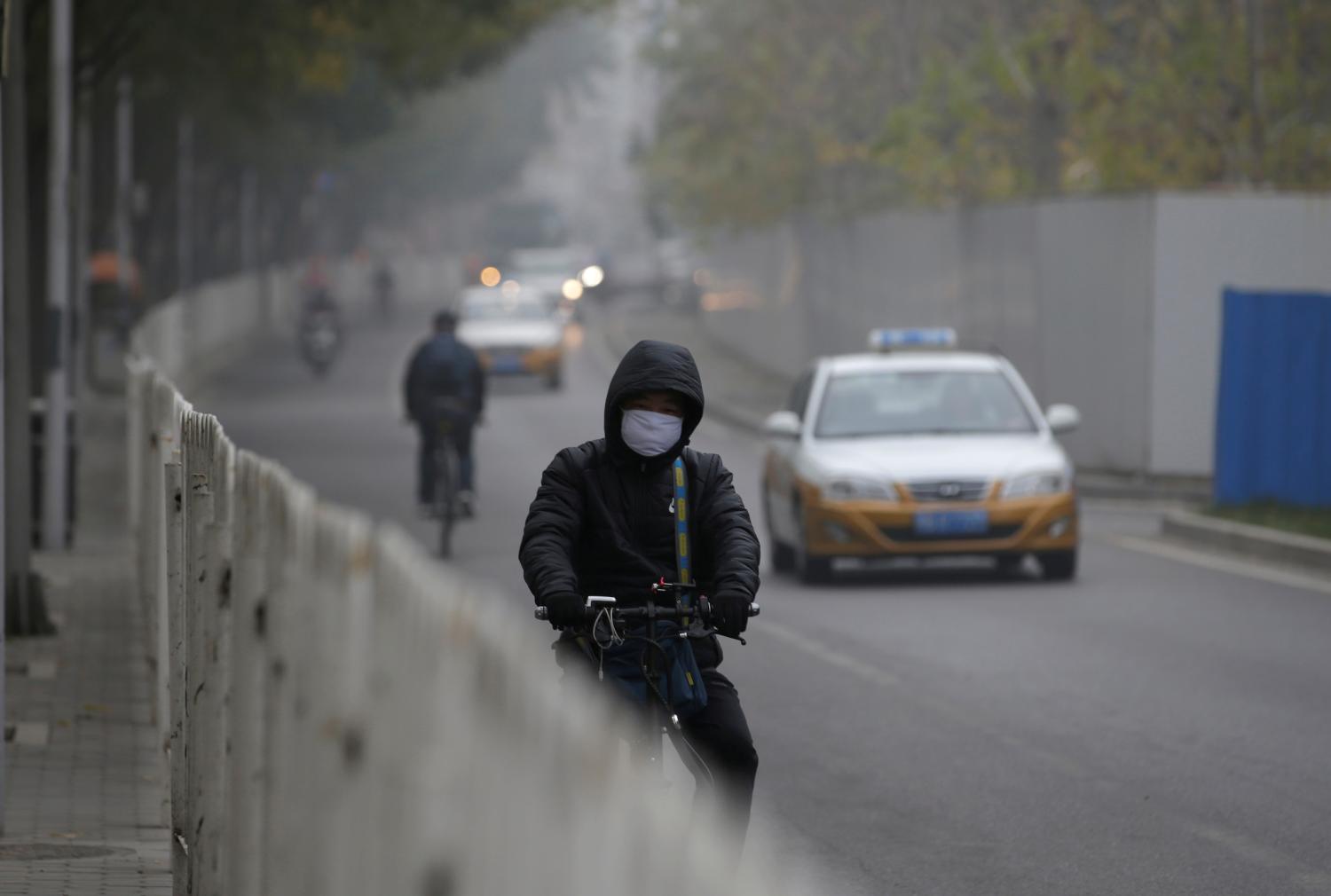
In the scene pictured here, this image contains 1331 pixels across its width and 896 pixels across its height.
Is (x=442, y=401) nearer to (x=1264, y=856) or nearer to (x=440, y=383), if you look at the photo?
(x=440, y=383)

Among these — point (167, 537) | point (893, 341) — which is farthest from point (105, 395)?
point (167, 537)

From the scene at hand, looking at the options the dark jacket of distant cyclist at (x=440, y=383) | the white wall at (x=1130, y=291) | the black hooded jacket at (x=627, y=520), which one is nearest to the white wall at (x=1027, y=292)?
the white wall at (x=1130, y=291)

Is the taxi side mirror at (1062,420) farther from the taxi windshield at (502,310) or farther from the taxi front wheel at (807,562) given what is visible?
the taxi windshield at (502,310)

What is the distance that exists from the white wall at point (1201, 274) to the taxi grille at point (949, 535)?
9043 millimetres

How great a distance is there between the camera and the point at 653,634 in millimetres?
6242

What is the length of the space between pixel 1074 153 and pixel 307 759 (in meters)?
39.2

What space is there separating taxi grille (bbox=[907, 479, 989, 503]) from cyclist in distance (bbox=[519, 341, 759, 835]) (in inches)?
404

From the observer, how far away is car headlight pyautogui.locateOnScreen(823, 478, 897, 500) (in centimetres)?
1678

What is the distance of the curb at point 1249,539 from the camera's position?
58.2 ft

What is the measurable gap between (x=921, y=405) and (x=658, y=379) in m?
12.1

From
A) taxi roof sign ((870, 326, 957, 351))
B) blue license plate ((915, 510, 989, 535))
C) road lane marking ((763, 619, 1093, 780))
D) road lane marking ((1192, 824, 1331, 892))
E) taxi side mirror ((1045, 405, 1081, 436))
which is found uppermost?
taxi roof sign ((870, 326, 957, 351))

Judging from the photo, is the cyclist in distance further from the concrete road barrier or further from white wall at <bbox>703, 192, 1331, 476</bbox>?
white wall at <bbox>703, 192, 1331, 476</bbox>

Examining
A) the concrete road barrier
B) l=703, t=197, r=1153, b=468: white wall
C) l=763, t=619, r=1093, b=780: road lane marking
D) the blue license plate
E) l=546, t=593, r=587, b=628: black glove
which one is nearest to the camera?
the concrete road barrier

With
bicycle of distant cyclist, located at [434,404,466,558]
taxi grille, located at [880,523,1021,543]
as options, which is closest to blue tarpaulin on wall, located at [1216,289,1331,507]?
taxi grille, located at [880,523,1021,543]
